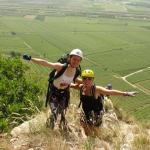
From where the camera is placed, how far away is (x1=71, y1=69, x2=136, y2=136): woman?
7336 mm

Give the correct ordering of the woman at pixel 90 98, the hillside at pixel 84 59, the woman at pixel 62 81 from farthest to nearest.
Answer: the woman at pixel 90 98
the woman at pixel 62 81
the hillside at pixel 84 59

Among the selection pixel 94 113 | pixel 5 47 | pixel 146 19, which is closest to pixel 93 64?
pixel 5 47

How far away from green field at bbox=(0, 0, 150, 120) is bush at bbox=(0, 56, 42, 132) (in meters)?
32.2

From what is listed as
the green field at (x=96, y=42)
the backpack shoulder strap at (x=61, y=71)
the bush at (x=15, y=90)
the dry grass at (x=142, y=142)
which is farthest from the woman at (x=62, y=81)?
the green field at (x=96, y=42)

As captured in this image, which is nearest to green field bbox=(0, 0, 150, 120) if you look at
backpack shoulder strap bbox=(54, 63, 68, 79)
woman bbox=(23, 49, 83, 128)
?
woman bbox=(23, 49, 83, 128)

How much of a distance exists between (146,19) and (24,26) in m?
55.1

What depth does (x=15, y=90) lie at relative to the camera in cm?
Result: 1193

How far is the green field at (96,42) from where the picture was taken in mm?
63219

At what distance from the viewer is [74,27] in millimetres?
117812

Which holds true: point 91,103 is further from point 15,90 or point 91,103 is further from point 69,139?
point 15,90

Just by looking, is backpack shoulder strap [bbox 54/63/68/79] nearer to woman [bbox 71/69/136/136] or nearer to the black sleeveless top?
woman [bbox 71/69/136/136]

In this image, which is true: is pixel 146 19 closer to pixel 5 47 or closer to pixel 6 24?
pixel 6 24

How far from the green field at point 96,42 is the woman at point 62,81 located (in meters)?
37.9

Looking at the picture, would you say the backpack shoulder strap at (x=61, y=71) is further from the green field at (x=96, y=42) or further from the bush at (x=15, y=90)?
the green field at (x=96, y=42)
